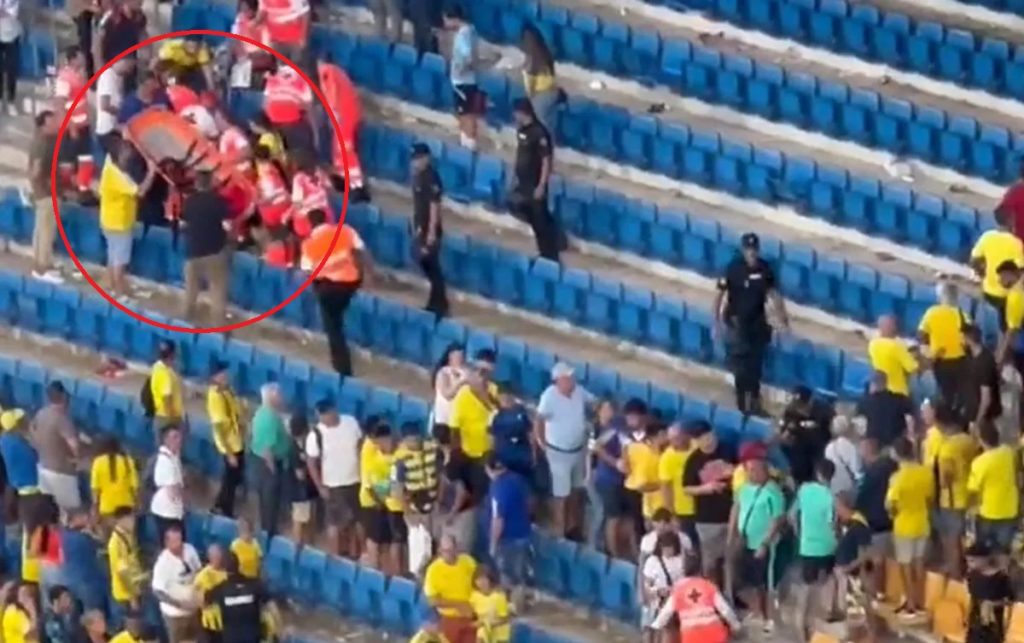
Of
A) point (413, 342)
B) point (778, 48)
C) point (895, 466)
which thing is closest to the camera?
point (895, 466)

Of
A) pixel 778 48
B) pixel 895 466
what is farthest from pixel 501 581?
pixel 778 48

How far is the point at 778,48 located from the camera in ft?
78.9

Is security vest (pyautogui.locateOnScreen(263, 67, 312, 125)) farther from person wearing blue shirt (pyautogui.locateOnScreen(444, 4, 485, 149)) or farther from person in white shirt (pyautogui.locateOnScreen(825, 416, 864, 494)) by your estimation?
person in white shirt (pyautogui.locateOnScreen(825, 416, 864, 494))

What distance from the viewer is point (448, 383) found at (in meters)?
20.4

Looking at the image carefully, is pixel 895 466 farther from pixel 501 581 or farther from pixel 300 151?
pixel 300 151

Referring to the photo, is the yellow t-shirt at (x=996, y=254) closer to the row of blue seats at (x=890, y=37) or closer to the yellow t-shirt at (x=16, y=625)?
the row of blue seats at (x=890, y=37)

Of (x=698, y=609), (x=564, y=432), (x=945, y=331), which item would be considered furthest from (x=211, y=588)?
(x=945, y=331)

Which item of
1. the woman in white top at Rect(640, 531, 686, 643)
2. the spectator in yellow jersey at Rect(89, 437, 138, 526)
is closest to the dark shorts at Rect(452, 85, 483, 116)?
the spectator in yellow jersey at Rect(89, 437, 138, 526)

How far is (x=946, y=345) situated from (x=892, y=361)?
341 millimetres

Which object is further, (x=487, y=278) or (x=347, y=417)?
(x=487, y=278)

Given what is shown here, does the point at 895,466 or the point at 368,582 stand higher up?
the point at 895,466

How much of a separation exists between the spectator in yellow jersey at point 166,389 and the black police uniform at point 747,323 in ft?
11.8

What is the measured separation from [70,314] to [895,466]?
6.97 metres

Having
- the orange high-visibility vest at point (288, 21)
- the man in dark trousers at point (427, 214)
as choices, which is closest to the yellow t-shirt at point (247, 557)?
the man in dark trousers at point (427, 214)
